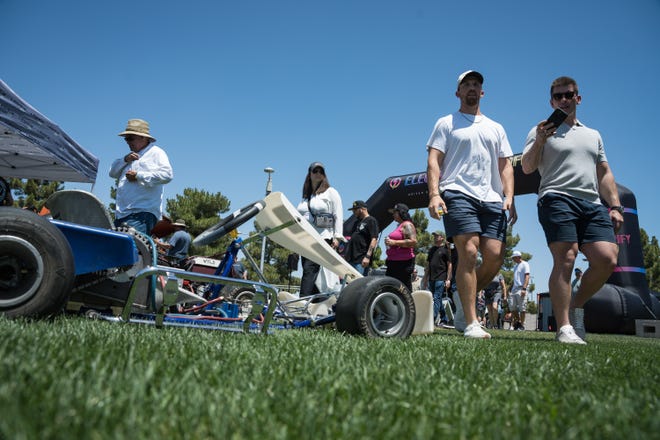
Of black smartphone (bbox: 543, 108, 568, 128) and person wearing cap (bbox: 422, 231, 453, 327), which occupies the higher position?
black smartphone (bbox: 543, 108, 568, 128)

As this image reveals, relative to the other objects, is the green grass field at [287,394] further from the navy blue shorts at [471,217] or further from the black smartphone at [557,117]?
the black smartphone at [557,117]

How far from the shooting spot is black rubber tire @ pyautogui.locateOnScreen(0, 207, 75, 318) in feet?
8.13

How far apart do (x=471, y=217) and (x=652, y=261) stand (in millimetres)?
45550

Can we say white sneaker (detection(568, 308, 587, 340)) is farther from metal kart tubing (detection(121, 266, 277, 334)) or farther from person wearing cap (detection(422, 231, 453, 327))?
person wearing cap (detection(422, 231, 453, 327))

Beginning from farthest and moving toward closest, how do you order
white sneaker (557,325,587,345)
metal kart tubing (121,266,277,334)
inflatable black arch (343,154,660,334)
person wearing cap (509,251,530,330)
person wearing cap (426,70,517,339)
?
person wearing cap (509,251,530,330)
inflatable black arch (343,154,660,334)
person wearing cap (426,70,517,339)
white sneaker (557,325,587,345)
metal kart tubing (121,266,277,334)

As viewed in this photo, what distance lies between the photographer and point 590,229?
4.42 meters

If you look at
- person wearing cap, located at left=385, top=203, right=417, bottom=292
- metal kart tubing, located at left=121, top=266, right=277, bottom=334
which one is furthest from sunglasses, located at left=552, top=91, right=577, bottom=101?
metal kart tubing, located at left=121, top=266, right=277, bottom=334

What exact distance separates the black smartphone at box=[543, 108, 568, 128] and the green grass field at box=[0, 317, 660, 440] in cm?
272

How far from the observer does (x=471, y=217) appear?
4340 millimetres

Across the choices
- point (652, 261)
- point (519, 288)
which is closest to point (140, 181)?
point (519, 288)

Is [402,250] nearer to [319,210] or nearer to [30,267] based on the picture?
[319,210]

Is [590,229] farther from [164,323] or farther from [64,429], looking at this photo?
[64,429]

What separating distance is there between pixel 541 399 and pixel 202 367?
100 centimetres

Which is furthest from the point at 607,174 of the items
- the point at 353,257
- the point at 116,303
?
the point at 116,303
